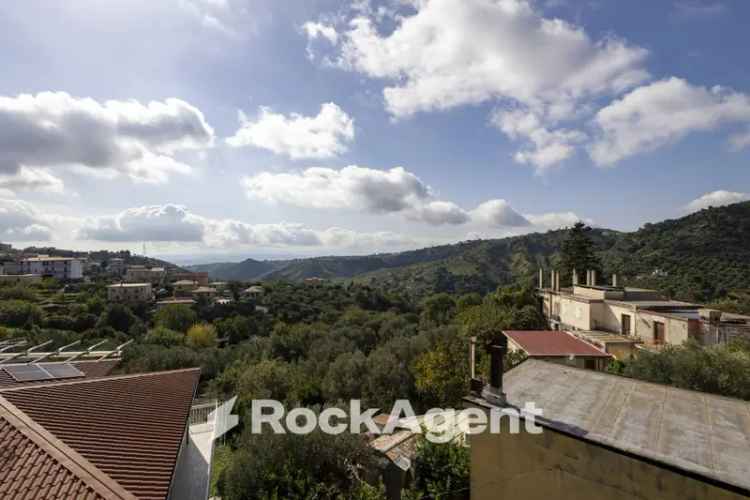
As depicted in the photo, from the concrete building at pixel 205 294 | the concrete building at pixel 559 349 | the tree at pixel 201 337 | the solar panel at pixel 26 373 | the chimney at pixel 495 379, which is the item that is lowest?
the tree at pixel 201 337

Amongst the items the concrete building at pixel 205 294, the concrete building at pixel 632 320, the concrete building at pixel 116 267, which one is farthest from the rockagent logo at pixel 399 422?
the concrete building at pixel 116 267

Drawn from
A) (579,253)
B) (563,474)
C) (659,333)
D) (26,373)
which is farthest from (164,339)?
(579,253)

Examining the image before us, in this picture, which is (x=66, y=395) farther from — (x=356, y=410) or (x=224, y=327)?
(x=224, y=327)

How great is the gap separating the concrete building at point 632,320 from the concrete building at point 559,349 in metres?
3.05

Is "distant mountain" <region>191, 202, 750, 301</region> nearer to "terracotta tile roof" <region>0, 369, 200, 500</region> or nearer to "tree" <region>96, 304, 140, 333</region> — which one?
"terracotta tile roof" <region>0, 369, 200, 500</region>

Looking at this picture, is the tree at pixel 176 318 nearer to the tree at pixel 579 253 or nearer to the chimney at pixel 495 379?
the tree at pixel 579 253

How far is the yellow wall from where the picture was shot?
4.78 m

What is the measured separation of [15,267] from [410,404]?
104532mm

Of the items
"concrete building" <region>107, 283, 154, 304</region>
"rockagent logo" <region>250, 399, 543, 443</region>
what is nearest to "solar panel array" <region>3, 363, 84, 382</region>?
"rockagent logo" <region>250, 399, 543, 443</region>

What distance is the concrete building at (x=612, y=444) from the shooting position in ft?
15.8

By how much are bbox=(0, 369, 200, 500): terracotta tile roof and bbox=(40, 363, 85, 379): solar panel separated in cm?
263

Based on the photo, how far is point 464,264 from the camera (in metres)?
112

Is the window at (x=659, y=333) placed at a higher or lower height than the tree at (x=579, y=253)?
lower

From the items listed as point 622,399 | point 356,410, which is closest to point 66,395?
point 356,410
